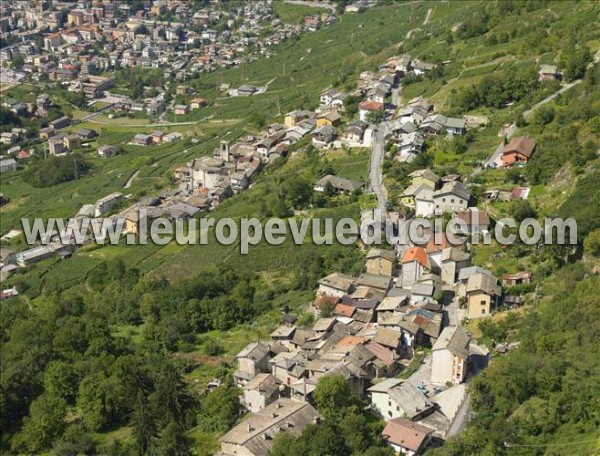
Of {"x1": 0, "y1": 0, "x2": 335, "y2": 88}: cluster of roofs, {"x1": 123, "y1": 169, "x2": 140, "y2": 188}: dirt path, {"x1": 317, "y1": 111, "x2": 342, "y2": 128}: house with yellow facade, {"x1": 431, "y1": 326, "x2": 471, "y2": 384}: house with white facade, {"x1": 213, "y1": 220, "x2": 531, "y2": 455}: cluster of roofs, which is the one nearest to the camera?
{"x1": 213, "y1": 220, "x2": 531, "y2": 455}: cluster of roofs

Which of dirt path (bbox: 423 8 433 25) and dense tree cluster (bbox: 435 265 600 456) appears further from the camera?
dirt path (bbox: 423 8 433 25)

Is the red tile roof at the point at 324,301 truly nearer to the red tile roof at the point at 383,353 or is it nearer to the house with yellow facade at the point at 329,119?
the red tile roof at the point at 383,353

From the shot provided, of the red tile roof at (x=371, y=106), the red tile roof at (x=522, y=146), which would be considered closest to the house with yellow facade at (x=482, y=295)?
the red tile roof at (x=522, y=146)

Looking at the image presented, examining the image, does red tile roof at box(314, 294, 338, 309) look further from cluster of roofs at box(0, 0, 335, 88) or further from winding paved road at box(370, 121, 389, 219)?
cluster of roofs at box(0, 0, 335, 88)

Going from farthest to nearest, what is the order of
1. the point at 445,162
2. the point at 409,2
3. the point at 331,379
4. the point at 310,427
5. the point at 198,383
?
1. the point at 409,2
2. the point at 445,162
3. the point at 198,383
4. the point at 331,379
5. the point at 310,427

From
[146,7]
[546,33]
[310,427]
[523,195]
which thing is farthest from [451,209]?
[146,7]

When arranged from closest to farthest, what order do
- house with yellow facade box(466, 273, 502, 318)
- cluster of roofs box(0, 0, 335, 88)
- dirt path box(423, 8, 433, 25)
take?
house with yellow facade box(466, 273, 502, 318) < dirt path box(423, 8, 433, 25) < cluster of roofs box(0, 0, 335, 88)

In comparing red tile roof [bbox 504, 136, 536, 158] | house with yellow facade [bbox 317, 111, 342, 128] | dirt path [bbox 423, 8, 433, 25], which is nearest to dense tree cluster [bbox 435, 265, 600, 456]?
red tile roof [bbox 504, 136, 536, 158]

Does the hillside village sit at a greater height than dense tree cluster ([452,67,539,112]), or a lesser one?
Result: lesser

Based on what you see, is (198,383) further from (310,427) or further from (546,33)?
(546,33)
